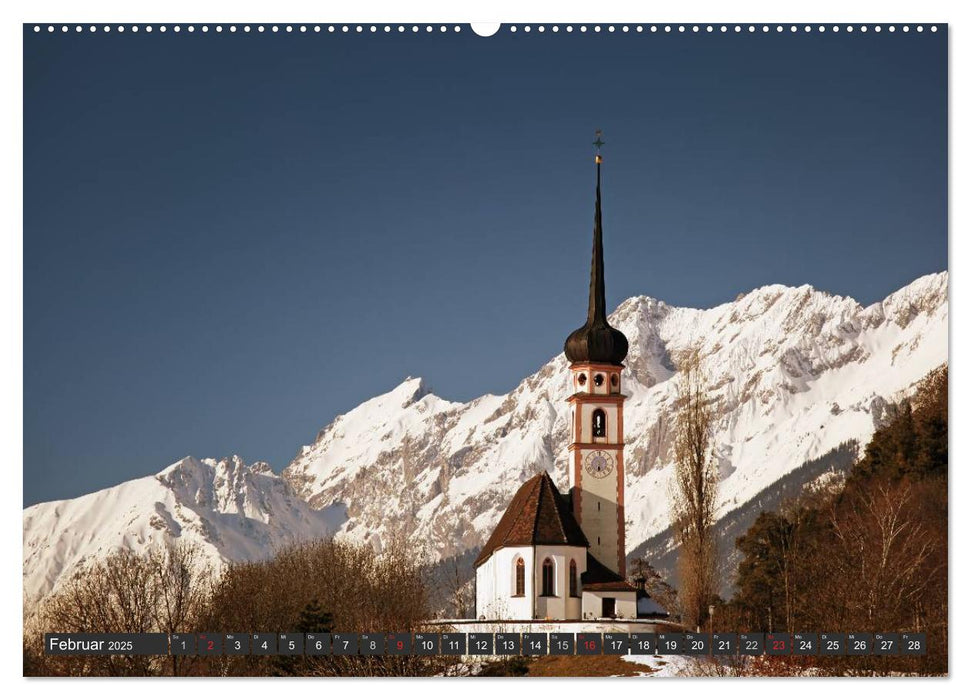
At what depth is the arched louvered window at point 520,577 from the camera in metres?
67.6

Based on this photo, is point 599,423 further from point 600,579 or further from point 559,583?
point 559,583

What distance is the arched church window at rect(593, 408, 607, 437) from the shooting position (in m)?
74.4

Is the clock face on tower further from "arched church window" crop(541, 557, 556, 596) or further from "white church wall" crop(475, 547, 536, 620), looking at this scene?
"arched church window" crop(541, 557, 556, 596)

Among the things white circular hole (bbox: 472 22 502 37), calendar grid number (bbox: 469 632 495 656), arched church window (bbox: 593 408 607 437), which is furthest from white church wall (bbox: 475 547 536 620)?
white circular hole (bbox: 472 22 502 37)

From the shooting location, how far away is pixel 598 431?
244ft

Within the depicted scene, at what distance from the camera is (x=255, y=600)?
62.2 m

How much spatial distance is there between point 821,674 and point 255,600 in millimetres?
35167

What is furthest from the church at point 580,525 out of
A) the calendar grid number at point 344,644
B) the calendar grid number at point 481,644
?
the calendar grid number at point 344,644

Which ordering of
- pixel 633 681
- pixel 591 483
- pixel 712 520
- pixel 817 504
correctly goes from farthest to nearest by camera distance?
1. pixel 817 504
2. pixel 591 483
3. pixel 712 520
4. pixel 633 681

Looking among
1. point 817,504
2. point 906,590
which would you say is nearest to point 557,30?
point 906,590

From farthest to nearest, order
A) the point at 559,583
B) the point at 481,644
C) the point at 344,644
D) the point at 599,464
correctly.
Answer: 1. the point at 599,464
2. the point at 559,583
3. the point at 481,644
4. the point at 344,644

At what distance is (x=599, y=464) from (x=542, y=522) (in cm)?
579

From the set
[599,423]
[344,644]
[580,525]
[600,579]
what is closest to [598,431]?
[599,423]
